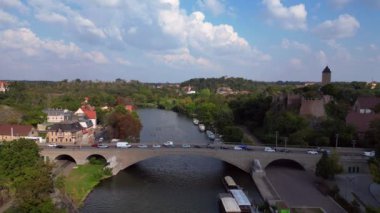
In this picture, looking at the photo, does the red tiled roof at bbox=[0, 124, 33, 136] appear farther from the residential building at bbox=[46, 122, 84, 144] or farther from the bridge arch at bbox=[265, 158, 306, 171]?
the bridge arch at bbox=[265, 158, 306, 171]

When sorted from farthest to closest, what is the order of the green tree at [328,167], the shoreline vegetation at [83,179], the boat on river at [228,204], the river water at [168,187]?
the green tree at [328,167] → the shoreline vegetation at [83,179] → the river water at [168,187] → the boat on river at [228,204]

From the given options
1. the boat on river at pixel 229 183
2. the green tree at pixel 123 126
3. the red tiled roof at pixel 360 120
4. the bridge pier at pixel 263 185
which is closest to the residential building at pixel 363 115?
the red tiled roof at pixel 360 120

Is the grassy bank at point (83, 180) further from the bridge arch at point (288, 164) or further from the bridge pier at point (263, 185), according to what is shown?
the bridge arch at point (288, 164)

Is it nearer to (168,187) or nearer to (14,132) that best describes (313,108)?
(168,187)

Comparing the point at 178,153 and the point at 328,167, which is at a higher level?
the point at 178,153

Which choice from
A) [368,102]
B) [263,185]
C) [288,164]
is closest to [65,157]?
[263,185]

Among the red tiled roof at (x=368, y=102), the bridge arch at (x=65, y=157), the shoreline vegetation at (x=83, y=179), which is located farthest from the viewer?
the red tiled roof at (x=368, y=102)
